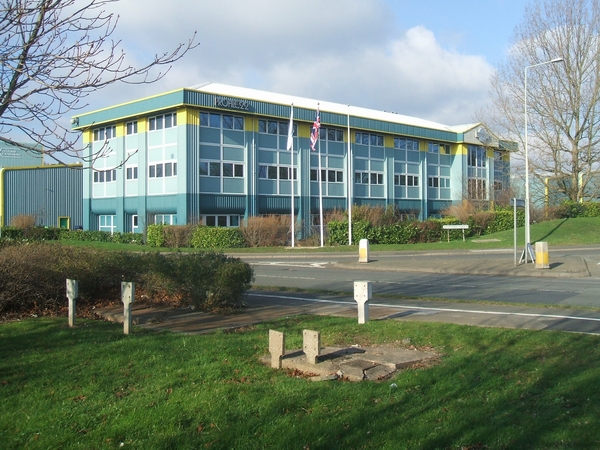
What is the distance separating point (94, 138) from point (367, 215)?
2416 centimetres

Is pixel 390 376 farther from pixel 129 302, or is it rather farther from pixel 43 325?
pixel 43 325

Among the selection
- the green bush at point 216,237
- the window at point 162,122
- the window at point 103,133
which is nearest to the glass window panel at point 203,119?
the window at point 162,122

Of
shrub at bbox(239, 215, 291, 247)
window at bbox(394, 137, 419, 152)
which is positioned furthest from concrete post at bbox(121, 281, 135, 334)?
window at bbox(394, 137, 419, 152)

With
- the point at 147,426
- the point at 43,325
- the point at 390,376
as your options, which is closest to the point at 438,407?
the point at 390,376

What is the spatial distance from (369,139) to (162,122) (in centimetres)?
1918

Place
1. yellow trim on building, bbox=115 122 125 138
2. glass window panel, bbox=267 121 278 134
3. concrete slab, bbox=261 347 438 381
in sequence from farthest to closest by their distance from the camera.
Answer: glass window panel, bbox=267 121 278 134, yellow trim on building, bbox=115 122 125 138, concrete slab, bbox=261 347 438 381

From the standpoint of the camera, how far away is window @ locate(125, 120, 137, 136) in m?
47.6

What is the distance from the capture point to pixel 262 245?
3984cm

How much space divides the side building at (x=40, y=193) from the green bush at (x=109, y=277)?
43157mm

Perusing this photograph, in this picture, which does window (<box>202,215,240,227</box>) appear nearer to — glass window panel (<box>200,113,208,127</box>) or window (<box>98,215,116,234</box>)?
glass window panel (<box>200,113,208,127</box>)

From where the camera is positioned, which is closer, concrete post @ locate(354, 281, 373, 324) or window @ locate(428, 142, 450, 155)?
concrete post @ locate(354, 281, 373, 324)

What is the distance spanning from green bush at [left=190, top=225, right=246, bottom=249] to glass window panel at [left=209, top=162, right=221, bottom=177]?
6955mm

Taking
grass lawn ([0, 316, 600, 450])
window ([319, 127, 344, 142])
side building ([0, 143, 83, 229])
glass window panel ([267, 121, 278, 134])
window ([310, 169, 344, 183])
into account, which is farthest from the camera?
side building ([0, 143, 83, 229])

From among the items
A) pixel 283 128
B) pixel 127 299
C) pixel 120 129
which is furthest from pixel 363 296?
pixel 120 129
